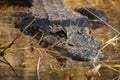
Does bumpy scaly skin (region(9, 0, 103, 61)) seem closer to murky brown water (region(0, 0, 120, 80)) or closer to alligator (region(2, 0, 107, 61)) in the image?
alligator (region(2, 0, 107, 61))

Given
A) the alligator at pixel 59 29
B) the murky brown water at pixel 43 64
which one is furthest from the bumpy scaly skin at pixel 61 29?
the murky brown water at pixel 43 64

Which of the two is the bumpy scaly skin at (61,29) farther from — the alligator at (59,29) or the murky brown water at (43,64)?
the murky brown water at (43,64)

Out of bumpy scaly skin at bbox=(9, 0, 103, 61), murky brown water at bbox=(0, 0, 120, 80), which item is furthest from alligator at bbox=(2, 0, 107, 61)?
murky brown water at bbox=(0, 0, 120, 80)

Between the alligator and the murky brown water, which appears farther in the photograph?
the alligator

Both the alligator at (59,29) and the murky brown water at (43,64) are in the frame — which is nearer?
the murky brown water at (43,64)

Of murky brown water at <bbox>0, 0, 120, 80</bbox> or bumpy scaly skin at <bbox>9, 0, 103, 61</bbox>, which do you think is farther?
bumpy scaly skin at <bbox>9, 0, 103, 61</bbox>

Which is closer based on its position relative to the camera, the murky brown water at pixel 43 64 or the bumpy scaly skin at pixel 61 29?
the murky brown water at pixel 43 64
